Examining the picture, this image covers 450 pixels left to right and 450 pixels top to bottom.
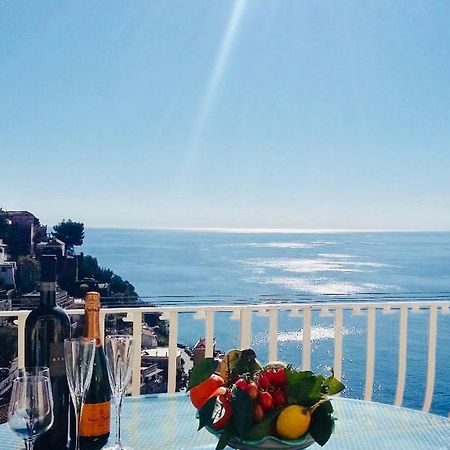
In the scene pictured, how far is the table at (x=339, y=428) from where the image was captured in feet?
4.18

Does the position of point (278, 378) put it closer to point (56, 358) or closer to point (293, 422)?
point (293, 422)

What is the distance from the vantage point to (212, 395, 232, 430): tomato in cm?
105

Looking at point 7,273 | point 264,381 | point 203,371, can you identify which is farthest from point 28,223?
point 264,381

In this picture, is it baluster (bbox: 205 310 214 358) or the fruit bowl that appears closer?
the fruit bowl

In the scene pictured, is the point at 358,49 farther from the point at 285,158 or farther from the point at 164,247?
the point at 164,247

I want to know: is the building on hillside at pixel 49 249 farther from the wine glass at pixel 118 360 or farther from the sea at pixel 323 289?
the sea at pixel 323 289

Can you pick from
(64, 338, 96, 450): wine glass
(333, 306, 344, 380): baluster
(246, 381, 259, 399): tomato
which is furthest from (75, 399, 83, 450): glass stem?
(333, 306, 344, 380): baluster

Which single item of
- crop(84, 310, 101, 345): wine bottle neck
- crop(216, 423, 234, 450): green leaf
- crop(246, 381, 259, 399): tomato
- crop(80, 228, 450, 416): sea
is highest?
crop(84, 310, 101, 345): wine bottle neck

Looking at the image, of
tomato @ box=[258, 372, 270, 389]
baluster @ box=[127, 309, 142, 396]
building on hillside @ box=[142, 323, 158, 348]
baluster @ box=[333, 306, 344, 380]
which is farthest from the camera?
building on hillside @ box=[142, 323, 158, 348]

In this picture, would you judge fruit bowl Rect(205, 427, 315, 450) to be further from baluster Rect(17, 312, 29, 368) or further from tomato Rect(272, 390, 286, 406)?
baluster Rect(17, 312, 29, 368)

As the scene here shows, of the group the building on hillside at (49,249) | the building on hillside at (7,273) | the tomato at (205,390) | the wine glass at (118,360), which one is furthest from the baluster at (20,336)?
the building on hillside at (7,273)

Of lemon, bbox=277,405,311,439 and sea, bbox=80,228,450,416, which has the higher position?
lemon, bbox=277,405,311,439

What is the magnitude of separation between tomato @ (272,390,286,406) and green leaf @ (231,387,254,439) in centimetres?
6

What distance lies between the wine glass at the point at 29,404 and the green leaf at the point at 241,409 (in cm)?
34
